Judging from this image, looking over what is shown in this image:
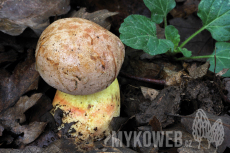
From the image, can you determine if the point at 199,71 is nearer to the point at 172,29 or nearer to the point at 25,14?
the point at 172,29

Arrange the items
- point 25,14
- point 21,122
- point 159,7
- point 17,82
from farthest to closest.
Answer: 1. point 159,7
2. point 25,14
3. point 17,82
4. point 21,122

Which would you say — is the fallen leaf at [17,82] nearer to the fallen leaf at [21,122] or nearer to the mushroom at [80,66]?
the fallen leaf at [21,122]

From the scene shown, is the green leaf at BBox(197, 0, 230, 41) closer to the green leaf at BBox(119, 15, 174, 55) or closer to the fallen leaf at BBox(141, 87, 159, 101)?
the green leaf at BBox(119, 15, 174, 55)

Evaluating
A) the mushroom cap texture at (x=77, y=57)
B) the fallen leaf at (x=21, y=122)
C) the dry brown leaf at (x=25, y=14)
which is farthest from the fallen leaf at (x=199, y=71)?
the dry brown leaf at (x=25, y=14)

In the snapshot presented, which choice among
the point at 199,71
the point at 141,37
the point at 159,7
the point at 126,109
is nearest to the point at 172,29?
the point at 159,7

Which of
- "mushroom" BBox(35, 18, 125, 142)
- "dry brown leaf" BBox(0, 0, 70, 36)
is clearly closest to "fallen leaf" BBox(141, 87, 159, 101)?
"mushroom" BBox(35, 18, 125, 142)
